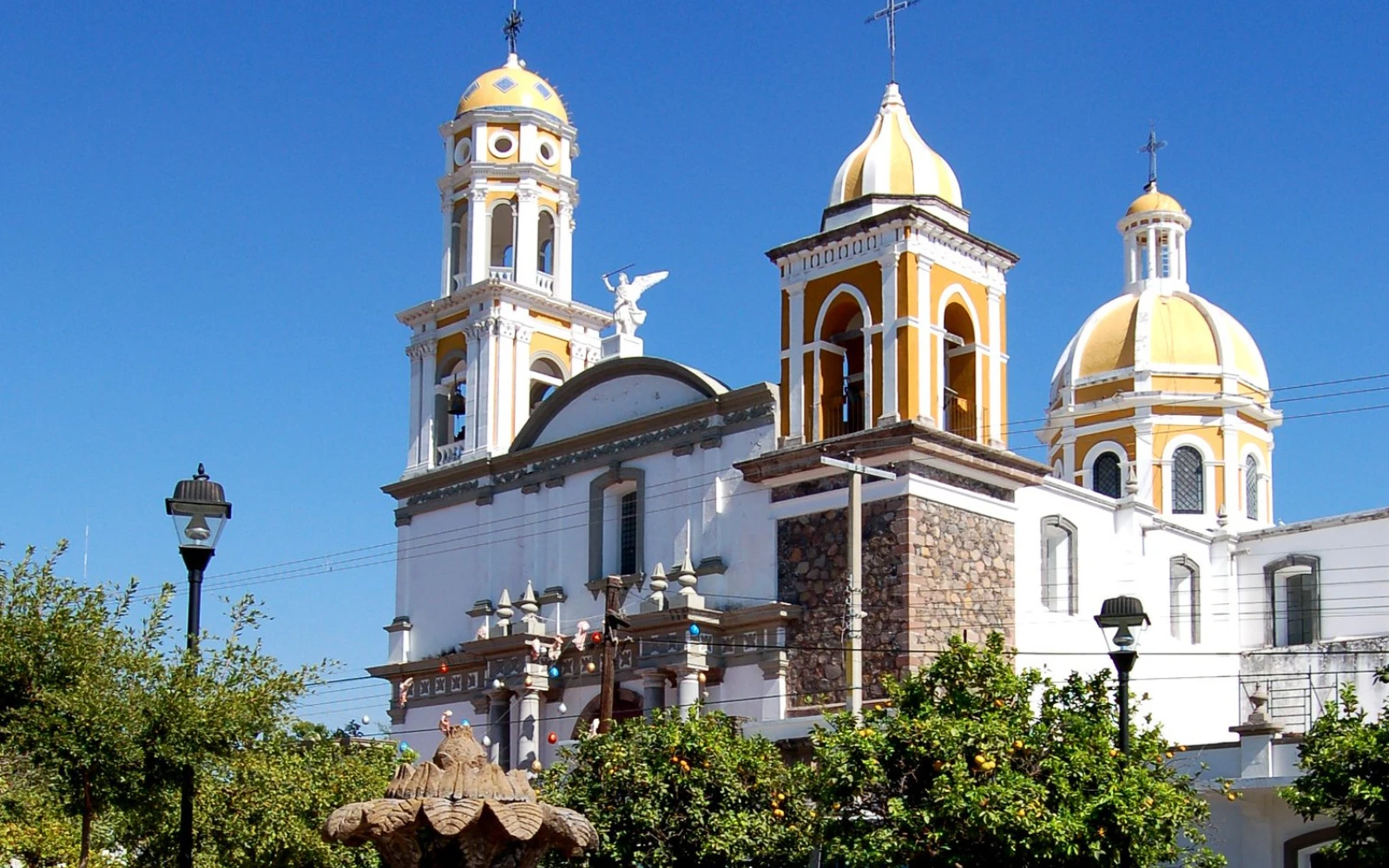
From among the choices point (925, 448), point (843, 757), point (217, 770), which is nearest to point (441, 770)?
point (217, 770)

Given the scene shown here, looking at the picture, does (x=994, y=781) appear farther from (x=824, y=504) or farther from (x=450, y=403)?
(x=450, y=403)

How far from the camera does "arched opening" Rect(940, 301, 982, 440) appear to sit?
31359mm

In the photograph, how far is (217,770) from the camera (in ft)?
58.3

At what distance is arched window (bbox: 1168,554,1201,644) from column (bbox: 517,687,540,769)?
12.4 m

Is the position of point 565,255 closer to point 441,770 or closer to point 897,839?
point 897,839

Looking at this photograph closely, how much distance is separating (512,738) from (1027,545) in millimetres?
9880

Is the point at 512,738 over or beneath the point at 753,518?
beneath

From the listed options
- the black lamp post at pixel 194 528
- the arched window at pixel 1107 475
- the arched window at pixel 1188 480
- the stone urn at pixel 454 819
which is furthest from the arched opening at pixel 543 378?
the black lamp post at pixel 194 528

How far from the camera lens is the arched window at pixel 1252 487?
43438 millimetres

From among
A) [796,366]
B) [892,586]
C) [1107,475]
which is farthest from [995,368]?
[1107,475]

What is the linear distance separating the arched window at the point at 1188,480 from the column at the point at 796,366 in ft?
47.9

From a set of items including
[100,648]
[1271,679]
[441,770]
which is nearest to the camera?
[441,770]

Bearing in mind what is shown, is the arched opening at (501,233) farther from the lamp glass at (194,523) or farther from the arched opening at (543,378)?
the lamp glass at (194,523)

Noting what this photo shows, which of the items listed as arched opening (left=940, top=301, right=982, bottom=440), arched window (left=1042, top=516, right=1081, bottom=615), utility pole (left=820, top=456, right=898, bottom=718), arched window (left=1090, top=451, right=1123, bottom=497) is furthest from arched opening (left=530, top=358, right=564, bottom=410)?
utility pole (left=820, top=456, right=898, bottom=718)
